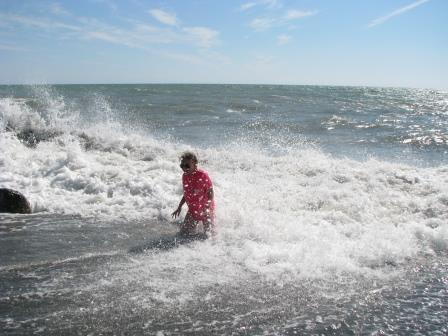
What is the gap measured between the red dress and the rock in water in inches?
108

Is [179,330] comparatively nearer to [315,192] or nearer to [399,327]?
[399,327]

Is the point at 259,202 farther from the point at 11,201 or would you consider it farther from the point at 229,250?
the point at 11,201

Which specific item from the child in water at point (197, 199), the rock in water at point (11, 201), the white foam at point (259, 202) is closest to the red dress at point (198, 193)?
the child in water at point (197, 199)

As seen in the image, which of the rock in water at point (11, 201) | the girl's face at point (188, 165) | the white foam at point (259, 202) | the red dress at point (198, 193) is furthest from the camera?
the rock in water at point (11, 201)

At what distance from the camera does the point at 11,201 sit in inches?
259

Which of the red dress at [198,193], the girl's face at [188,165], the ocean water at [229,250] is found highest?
the girl's face at [188,165]

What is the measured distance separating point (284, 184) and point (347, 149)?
271 inches

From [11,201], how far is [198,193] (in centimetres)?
300

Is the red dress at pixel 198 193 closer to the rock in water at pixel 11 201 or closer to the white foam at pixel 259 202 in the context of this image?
the white foam at pixel 259 202

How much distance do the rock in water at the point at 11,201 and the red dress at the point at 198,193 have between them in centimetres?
274

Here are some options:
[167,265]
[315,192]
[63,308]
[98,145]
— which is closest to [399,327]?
[167,265]

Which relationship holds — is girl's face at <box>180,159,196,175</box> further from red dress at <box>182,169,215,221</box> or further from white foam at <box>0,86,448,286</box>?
white foam at <box>0,86,448,286</box>

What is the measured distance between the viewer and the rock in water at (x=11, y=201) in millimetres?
6559

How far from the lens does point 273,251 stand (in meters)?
5.05
